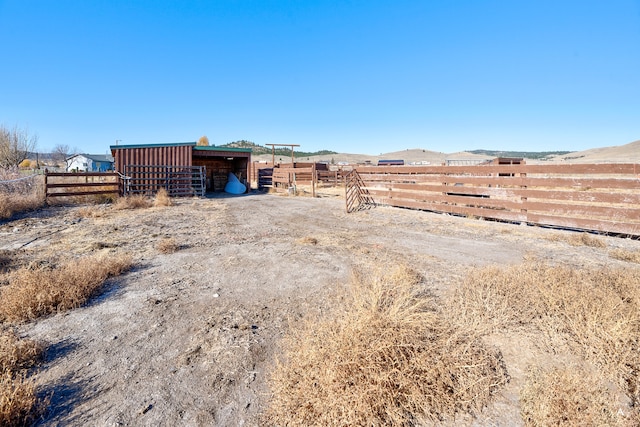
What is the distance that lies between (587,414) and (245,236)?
7.12m

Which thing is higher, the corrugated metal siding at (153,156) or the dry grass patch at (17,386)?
the corrugated metal siding at (153,156)

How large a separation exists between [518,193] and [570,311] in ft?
24.7

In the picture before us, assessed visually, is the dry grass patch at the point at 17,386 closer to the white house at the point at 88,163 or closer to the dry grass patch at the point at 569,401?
the dry grass patch at the point at 569,401

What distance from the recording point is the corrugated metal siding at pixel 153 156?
56.0 feet

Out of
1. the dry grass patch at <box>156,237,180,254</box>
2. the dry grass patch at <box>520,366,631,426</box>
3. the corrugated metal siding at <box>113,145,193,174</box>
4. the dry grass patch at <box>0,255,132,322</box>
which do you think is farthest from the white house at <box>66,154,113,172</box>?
the dry grass patch at <box>520,366,631,426</box>

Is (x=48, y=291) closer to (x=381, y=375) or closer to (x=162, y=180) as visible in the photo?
(x=381, y=375)

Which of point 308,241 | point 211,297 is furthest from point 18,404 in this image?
point 308,241

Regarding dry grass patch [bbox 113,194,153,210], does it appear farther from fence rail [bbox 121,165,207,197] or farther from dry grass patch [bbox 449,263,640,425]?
dry grass patch [bbox 449,263,640,425]

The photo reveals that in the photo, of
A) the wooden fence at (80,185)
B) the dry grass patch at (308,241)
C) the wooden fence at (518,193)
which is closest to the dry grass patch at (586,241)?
the wooden fence at (518,193)

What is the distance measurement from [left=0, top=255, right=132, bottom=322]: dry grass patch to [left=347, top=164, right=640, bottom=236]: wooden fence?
9.81 meters

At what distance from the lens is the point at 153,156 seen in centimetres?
1791

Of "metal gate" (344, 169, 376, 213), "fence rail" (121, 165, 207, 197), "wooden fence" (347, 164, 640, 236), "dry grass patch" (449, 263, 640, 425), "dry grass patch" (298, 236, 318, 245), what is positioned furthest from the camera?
"fence rail" (121, 165, 207, 197)

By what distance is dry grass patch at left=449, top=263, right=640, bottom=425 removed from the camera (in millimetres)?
2625

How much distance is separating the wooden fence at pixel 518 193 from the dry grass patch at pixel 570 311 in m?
4.72
